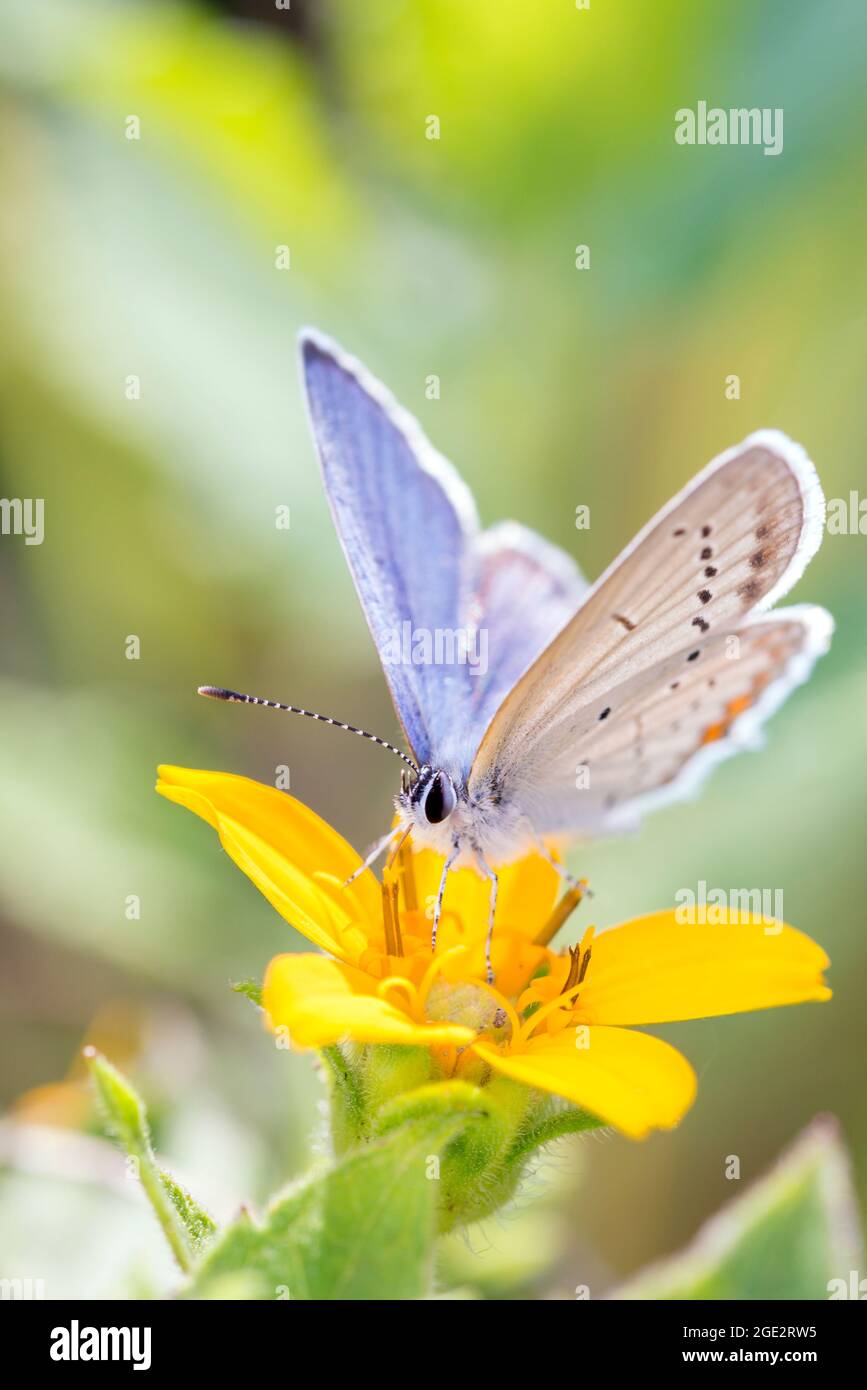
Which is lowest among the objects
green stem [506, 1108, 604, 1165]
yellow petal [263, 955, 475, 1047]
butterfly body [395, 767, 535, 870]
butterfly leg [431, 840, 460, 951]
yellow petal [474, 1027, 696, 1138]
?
green stem [506, 1108, 604, 1165]

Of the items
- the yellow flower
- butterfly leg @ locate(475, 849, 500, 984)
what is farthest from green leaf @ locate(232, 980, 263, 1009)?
butterfly leg @ locate(475, 849, 500, 984)

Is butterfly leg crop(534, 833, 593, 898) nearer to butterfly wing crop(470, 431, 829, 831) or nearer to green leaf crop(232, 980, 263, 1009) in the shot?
butterfly wing crop(470, 431, 829, 831)

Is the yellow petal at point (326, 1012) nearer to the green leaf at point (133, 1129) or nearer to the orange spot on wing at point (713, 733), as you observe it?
the green leaf at point (133, 1129)

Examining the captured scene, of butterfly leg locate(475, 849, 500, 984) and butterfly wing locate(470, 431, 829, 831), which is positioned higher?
butterfly wing locate(470, 431, 829, 831)

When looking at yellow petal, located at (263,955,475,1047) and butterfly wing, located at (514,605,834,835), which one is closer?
yellow petal, located at (263,955,475,1047)

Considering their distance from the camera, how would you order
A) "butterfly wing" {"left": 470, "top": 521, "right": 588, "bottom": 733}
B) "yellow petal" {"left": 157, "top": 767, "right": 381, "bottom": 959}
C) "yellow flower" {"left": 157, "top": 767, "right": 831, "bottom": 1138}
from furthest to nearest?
"butterfly wing" {"left": 470, "top": 521, "right": 588, "bottom": 733} < "yellow petal" {"left": 157, "top": 767, "right": 381, "bottom": 959} < "yellow flower" {"left": 157, "top": 767, "right": 831, "bottom": 1138}

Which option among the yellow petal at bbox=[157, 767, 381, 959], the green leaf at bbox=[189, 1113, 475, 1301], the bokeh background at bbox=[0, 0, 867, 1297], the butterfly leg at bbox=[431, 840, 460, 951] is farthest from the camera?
the bokeh background at bbox=[0, 0, 867, 1297]

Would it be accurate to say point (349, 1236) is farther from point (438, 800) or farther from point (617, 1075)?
point (438, 800)
